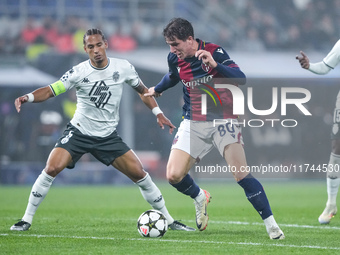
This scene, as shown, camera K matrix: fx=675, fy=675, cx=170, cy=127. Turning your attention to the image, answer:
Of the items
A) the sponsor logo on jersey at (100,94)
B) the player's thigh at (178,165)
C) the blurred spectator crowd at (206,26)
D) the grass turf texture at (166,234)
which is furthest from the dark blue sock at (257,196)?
the blurred spectator crowd at (206,26)

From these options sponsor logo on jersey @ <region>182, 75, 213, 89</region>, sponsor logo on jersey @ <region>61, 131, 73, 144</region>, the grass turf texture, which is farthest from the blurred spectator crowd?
sponsor logo on jersey @ <region>182, 75, 213, 89</region>

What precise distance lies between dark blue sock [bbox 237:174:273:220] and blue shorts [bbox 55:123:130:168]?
1.66 meters

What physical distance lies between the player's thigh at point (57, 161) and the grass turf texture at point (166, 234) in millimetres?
703

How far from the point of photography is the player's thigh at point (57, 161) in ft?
25.0

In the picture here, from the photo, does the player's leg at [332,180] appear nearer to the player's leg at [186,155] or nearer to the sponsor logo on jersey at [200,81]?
the player's leg at [186,155]

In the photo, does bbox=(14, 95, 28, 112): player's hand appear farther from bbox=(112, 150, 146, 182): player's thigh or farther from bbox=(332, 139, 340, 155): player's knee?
bbox=(332, 139, 340, 155): player's knee

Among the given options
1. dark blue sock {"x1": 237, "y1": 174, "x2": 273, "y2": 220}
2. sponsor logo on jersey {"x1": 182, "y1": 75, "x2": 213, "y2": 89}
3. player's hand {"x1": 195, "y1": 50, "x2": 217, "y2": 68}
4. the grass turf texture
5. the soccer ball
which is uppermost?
player's hand {"x1": 195, "y1": 50, "x2": 217, "y2": 68}

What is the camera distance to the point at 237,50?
21.6 metres

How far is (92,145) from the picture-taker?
7.91 metres

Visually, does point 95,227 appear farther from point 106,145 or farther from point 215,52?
point 215,52

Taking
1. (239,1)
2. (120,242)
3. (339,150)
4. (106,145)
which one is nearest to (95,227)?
(106,145)

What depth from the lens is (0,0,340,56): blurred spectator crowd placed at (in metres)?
21.1

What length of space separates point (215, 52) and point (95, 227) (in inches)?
105

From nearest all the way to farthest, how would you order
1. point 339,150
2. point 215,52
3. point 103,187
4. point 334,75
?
point 215,52
point 339,150
point 103,187
point 334,75
